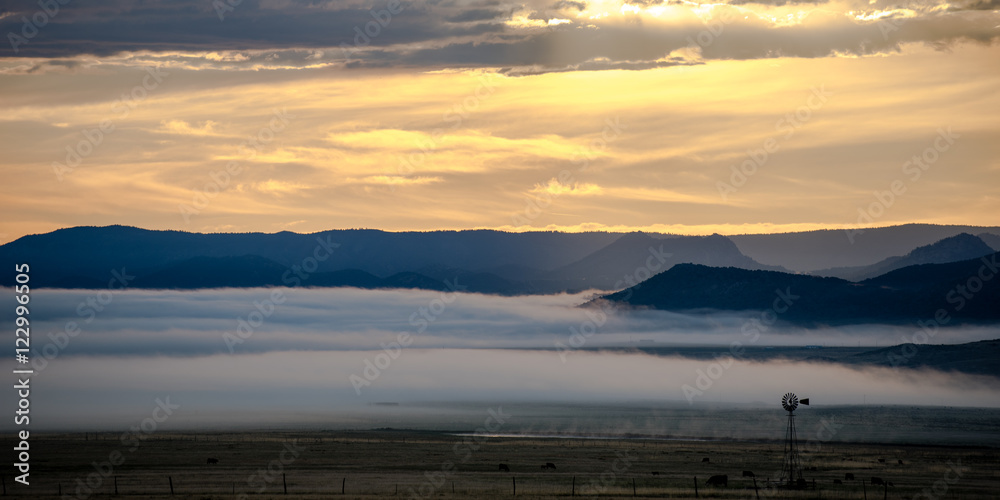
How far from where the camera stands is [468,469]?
339ft

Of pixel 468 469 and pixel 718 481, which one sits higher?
pixel 468 469

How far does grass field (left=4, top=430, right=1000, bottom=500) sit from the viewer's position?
81500 millimetres

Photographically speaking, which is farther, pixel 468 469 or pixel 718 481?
pixel 468 469

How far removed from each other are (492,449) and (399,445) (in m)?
15.2

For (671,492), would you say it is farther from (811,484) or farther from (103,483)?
(103,483)

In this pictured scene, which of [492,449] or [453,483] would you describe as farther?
[492,449]

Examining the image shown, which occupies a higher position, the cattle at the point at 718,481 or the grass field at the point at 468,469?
the grass field at the point at 468,469

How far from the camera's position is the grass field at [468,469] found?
81.5m

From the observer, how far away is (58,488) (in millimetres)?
84188

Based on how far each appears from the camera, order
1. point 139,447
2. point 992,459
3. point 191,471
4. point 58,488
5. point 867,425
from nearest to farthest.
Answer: point 58,488, point 191,471, point 992,459, point 139,447, point 867,425

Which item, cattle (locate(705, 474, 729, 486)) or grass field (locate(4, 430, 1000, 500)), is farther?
cattle (locate(705, 474, 729, 486))

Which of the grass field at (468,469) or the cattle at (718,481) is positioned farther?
the cattle at (718,481)

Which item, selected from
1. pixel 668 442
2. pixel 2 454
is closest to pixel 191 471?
pixel 2 454

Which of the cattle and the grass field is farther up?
the grass field
